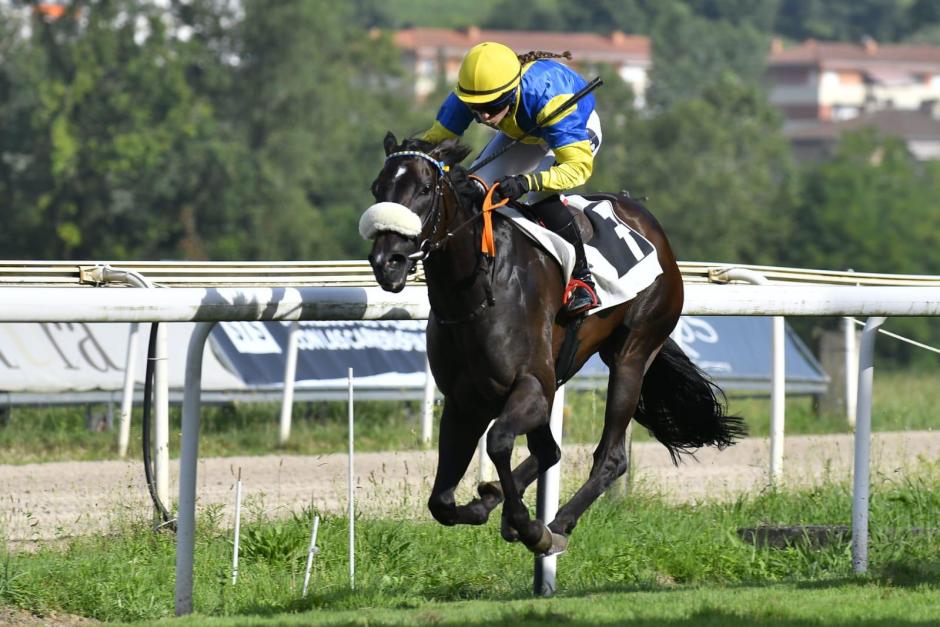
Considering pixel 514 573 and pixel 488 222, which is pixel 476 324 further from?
pixel 514 573

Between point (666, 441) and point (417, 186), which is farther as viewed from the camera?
point (666, 441)

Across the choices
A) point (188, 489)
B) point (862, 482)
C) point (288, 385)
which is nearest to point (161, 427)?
point (188, 489)

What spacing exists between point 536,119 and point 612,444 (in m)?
1.21

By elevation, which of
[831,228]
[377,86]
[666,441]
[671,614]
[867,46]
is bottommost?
[671,614]

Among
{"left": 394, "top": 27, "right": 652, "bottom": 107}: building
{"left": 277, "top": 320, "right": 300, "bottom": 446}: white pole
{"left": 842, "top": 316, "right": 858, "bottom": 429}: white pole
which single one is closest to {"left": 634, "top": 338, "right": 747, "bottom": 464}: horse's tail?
{"left": 277, "top": 320, "right": 300, "bottom": 446}: white pole

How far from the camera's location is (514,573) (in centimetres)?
604

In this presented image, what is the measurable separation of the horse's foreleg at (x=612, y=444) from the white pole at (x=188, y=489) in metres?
1.22

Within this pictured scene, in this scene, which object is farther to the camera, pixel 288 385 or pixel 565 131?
pixel 288 385

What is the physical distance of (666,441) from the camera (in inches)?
254

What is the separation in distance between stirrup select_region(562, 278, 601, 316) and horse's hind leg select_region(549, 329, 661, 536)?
1.44 feet

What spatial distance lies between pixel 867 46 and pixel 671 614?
6111 inches

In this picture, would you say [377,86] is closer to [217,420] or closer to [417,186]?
[217,420]

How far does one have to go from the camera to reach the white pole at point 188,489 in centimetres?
500

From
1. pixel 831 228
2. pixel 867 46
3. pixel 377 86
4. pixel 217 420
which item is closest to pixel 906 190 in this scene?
pixel 831 228
